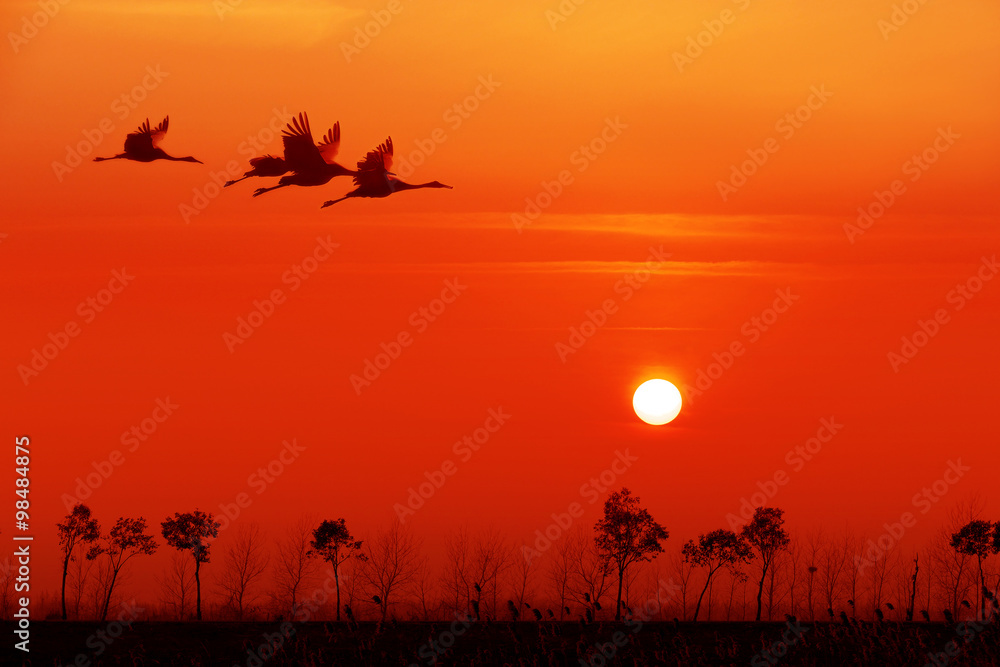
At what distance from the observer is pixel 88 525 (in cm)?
6500

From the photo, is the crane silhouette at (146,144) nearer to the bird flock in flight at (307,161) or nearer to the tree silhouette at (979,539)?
the bird flock in flight at (307,161)

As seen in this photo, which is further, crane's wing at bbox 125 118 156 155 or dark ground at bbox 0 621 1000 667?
dark ground at bbox 0 621 1000 667

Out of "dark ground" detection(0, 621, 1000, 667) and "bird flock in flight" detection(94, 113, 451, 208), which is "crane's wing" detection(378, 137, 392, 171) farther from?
"dark ground" detection(0, 621, 1000, 667)

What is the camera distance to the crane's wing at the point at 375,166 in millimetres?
31312

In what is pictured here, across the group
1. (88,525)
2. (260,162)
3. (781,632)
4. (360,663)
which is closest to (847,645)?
(781,632)

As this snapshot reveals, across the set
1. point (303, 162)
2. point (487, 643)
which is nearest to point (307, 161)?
point (303, 162)

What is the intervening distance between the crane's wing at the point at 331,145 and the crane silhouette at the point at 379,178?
2.41 ft

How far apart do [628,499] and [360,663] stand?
28.0 metres

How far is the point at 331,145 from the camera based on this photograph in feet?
102

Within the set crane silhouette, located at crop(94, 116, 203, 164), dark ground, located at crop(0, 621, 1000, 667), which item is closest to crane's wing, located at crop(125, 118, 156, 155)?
crane silhouette, located at crop(94, 116, 203, 164)

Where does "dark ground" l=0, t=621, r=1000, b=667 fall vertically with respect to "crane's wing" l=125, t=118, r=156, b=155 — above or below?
below

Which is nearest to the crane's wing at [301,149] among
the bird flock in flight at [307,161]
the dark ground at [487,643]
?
the bird flock in flight at [307,161]

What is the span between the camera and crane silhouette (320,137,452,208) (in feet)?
102

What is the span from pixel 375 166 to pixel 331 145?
1.24m
